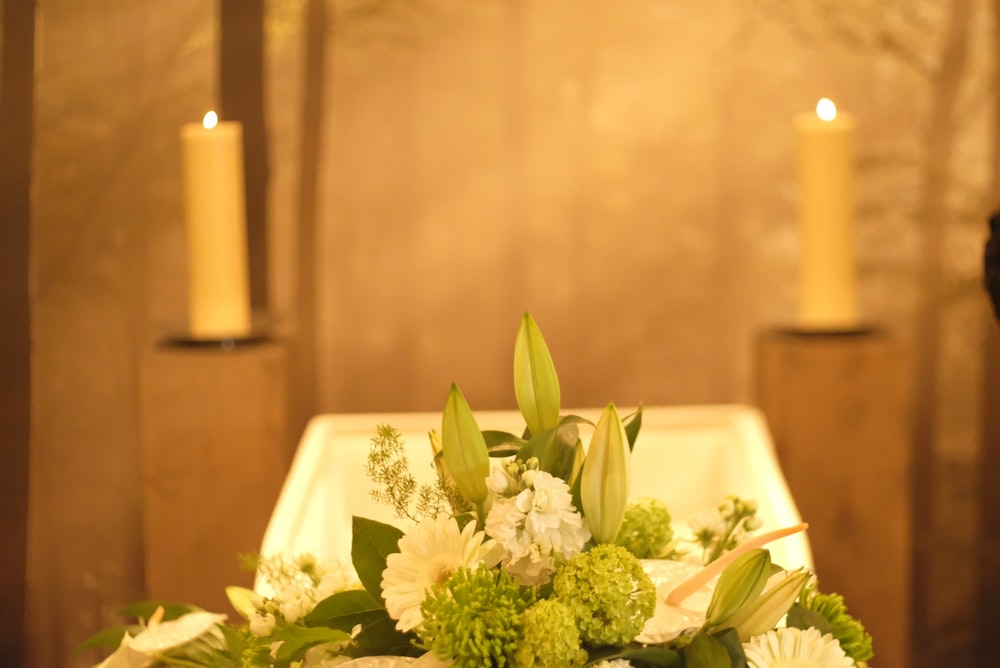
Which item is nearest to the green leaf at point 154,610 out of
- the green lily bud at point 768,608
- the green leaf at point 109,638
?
the green leaf at point 109,638

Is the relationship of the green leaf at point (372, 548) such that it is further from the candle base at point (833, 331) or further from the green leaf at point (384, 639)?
the candle base at point (833, 331)

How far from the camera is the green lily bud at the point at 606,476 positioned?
18.4 inches

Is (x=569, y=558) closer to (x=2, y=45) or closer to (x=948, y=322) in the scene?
(x=948, y=322)

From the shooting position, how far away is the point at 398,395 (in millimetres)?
1836

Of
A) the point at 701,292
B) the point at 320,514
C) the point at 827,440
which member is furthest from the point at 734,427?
the point at 701,292

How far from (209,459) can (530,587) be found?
42.0 inches

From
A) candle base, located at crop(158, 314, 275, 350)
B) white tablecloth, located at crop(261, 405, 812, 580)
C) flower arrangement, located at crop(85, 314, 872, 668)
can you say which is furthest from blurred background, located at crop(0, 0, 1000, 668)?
flower arrangement, located at crop(85, 314, 872, 668)

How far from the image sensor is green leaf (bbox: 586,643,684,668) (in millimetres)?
444

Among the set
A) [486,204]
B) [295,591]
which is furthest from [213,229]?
[295,591]

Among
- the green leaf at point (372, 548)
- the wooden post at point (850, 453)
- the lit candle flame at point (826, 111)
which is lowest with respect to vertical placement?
the wooden post at point (850, 453)

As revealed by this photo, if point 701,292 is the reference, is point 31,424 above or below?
below

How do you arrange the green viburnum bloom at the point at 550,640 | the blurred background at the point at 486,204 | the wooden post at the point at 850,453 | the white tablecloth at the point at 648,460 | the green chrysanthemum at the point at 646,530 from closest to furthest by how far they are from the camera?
the green viburnum bloom at the point at 550,640 < the green chrysanthemum at the point at 646,530 < the white tablecloth at the point at 648,460 < the wooden post at the point at 850,453 < the blurred background at the point at 486,204

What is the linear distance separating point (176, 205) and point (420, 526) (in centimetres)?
145

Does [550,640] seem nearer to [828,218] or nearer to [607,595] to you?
[607,595]
